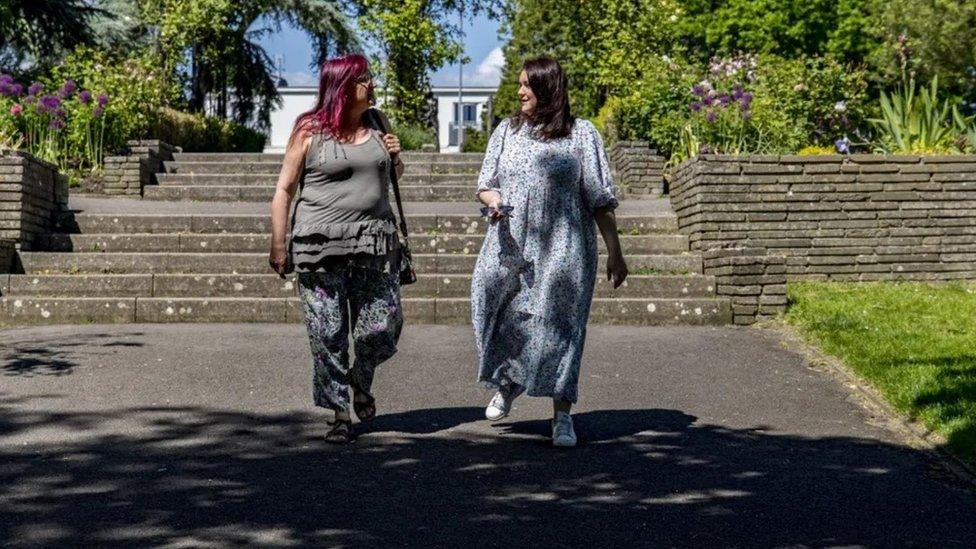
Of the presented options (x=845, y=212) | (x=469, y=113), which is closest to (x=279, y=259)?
(x=845, y=212)

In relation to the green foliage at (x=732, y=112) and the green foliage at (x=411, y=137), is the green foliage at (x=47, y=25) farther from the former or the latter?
the green foliage at (x=732, y=112)

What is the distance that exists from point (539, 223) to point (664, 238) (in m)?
6.50

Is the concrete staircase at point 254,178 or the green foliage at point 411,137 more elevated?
the green foliage at point 411,137

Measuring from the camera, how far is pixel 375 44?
3409 cm

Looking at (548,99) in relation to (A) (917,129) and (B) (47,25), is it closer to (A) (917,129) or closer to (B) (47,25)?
(A) (917,129)

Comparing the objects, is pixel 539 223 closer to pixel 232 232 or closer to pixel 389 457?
pixel 389 457

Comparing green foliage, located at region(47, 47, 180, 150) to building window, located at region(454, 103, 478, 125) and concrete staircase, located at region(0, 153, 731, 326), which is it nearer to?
concrete staircase, located at region(0, 153, 731, 326)

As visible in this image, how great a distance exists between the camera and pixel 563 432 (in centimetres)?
686

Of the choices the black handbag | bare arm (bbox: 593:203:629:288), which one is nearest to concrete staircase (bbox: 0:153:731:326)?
the black handbag

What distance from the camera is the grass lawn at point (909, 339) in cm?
764

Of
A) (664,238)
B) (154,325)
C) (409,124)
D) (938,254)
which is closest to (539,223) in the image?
(154,325)

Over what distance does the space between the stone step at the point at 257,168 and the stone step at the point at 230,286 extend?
7.17m

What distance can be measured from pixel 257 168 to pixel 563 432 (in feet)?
44.1

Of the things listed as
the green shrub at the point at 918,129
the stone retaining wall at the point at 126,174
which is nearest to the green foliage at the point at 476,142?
the stone retaining wall at the point at 126,174
